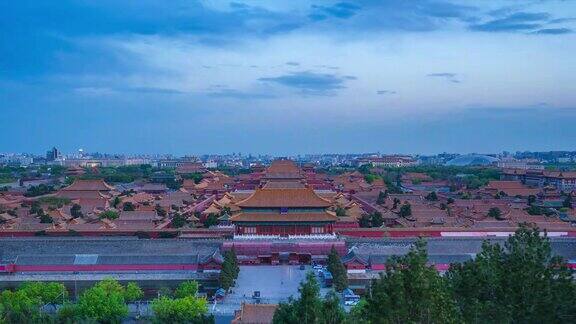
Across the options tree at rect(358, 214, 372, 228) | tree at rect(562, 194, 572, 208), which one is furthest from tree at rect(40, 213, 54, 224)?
tree at rect(562, 194, 572, 208)

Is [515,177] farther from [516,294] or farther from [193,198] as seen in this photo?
[516,294]

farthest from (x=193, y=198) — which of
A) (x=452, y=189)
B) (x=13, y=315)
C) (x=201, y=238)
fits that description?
(x=13, y=315)

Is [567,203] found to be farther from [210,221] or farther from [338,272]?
[338,272]

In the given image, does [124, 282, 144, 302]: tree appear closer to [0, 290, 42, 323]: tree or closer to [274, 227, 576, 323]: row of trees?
[0, 290, 42, 323]: tree

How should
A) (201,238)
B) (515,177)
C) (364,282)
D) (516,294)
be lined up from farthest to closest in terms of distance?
(515,177) → (201,238) → (364,282) → (516,294)

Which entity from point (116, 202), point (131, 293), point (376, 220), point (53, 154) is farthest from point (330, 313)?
point (53, 154)

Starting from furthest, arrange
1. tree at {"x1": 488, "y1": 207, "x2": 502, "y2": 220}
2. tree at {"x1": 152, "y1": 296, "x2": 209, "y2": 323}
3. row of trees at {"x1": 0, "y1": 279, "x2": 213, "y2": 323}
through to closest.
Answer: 1. tree at {"x1": 488, "y1": 207, "x2": 502, "y2": 220}
2. tree at {"x1": 152, "y1": 296, "x2": 209, "y2": 323}
3. row of trees at {"x1": 0, "y1": 279, "x2": 213, "y2": 323}
